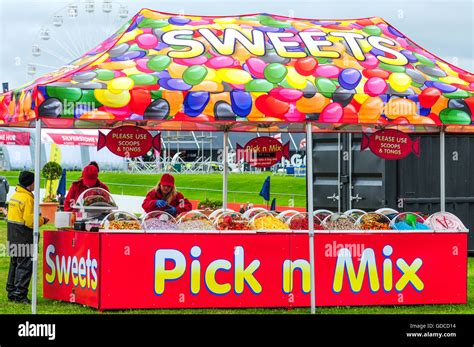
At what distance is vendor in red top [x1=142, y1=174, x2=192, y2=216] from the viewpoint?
13578mm

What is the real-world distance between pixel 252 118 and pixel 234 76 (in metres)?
0.63

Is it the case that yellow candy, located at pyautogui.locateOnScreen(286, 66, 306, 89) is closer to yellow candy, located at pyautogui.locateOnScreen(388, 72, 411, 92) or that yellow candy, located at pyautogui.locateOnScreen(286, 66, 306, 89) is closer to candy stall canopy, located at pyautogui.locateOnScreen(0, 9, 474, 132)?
candy stall canopy, located at pyautogui.locateOnScreen(0, 9, 474, 132)

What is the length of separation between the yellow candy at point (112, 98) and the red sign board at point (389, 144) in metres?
3.78

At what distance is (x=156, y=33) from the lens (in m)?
12.7

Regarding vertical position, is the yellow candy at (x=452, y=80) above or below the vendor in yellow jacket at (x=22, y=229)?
above

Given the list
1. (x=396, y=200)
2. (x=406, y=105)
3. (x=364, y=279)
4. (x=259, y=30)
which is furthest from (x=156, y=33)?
(x=396, y=200)

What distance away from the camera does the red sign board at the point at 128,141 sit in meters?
13.2

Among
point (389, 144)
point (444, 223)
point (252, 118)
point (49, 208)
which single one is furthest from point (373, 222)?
point (49, 208)

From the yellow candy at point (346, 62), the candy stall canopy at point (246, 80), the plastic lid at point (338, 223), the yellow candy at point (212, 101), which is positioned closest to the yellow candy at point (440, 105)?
the candy stall canopy at point (246, 80)

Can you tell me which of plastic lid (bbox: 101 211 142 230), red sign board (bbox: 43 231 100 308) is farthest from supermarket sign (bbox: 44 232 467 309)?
plastic lid (bbox: 101 211 142 230)

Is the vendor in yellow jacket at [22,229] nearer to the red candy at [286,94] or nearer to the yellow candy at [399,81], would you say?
the red candy at [286,94]

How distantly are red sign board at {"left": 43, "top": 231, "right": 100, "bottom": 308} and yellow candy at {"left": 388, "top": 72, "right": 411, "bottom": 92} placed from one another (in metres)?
4.01

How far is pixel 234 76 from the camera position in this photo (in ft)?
38.9

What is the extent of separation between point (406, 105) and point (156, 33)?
3243 mm
